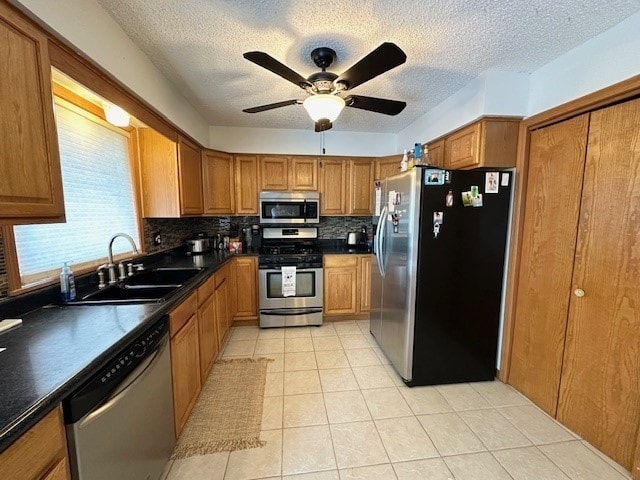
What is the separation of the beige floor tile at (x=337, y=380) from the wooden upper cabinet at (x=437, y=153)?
205cm

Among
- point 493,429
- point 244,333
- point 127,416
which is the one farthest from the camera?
point 244,333

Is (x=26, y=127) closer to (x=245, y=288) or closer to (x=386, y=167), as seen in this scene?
(x=245, y=288)

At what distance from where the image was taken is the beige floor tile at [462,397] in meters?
1.99

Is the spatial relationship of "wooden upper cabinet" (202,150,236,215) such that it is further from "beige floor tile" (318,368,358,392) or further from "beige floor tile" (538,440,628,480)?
"beige floor tile" (538,440,628,480)

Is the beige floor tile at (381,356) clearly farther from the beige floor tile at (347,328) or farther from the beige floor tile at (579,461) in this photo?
the beige floor tile at (579,461)

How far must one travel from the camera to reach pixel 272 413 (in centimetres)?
191

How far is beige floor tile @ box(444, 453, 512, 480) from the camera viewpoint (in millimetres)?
1464

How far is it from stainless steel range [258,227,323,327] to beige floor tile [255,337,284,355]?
0.95ft

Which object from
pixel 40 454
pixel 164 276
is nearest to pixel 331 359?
pixel 164 276

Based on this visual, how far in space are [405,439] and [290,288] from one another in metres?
1.85

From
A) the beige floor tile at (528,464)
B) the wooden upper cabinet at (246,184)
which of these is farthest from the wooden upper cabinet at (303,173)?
the beige floor tile at (528,464)

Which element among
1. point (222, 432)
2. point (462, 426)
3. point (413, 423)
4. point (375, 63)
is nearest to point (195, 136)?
point (375, 63)

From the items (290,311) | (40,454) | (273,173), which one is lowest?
(290,311)

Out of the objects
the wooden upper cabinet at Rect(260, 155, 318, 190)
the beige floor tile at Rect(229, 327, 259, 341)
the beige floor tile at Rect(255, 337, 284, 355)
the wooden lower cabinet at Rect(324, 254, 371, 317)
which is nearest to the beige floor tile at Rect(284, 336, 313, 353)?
the beige floor tile at Rect(255, 337, 284, 355)
